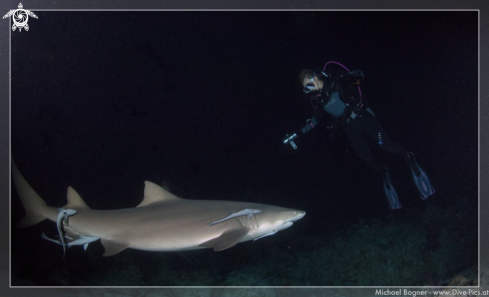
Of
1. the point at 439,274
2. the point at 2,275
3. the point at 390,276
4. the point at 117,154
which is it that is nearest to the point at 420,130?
the point at 439,274

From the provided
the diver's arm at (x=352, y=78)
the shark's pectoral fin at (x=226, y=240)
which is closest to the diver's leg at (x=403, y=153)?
the diver's arm at (x=352, y=78)

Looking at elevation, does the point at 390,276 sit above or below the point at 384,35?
below

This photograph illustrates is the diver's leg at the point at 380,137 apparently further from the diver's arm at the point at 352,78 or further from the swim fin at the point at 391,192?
the diver's arm at the point at 352,78

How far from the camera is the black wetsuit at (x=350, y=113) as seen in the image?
4.40 m

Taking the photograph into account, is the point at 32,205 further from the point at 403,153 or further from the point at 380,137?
the point at 403,153

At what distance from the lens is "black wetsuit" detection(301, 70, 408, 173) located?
4.40 m

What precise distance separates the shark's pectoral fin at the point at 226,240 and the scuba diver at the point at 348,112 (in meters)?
1.97

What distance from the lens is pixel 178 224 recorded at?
8.86 feet

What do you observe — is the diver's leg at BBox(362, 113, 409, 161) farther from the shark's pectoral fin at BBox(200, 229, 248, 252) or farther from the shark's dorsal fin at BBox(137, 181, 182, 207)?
the shark's dorsal fin at BBox(137, 181, 182, 207)

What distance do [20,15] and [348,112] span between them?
6.59m

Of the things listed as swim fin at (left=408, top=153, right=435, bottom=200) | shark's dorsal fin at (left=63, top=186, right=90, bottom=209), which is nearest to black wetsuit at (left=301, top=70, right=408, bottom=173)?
swim fin at (left=408, top=153, right=435, bottom=200)

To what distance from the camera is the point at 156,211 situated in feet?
9.24
